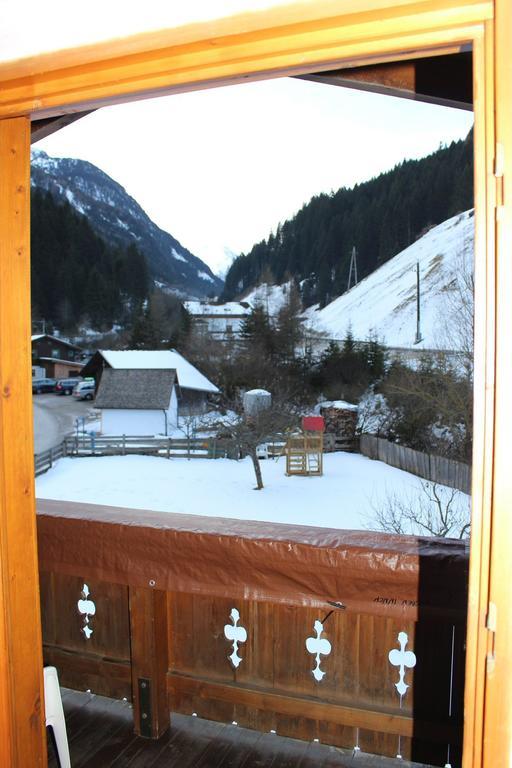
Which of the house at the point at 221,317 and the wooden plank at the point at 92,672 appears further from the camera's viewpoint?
the house at the point at 221,317

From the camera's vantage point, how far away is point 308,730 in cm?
155

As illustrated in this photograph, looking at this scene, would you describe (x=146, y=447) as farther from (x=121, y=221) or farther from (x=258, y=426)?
(x=121, y=221)

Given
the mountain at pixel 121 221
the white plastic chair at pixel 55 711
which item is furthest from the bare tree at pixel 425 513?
the mountain at pixel 121 221

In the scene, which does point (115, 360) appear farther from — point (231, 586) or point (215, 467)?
point (231, 586)

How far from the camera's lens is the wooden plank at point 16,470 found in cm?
103

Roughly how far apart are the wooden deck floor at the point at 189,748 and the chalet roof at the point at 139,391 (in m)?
19.6

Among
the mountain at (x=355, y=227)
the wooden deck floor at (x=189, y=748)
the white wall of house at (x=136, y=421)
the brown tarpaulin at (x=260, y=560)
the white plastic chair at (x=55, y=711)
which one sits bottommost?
the white wall of house at (x=136, y=421)

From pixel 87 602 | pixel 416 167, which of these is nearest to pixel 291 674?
pixel 87 602

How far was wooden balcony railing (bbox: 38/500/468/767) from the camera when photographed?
1375mm

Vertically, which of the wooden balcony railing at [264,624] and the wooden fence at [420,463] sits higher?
the wooden balcony railing at [264,624]

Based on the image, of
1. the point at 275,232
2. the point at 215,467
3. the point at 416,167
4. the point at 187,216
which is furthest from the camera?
the point at 187,216

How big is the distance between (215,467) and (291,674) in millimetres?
16754

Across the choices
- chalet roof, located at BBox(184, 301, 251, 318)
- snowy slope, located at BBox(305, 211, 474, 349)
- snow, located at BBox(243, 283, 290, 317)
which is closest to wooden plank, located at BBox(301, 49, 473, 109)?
snowy slope, located at BBox(305, 211, 474, 349)

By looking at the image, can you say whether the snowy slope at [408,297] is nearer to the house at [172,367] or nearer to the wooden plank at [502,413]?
the house at [172,367]
